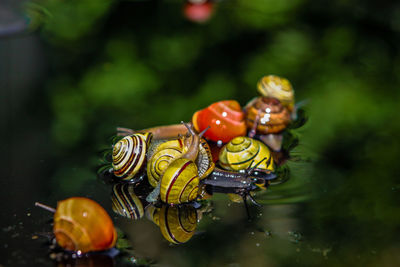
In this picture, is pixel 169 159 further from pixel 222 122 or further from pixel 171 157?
pixel 222 122

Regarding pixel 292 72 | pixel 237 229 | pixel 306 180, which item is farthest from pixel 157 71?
pixel 237 229

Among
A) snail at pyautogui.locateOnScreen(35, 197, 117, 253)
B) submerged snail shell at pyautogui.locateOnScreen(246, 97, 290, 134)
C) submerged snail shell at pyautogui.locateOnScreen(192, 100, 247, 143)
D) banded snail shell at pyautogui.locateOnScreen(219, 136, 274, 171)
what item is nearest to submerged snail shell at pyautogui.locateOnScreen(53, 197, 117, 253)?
snail at pyautogui.locateOnScreen(35, 197, 117, 253)

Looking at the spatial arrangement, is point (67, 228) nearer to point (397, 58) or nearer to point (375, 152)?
point (375, 152)

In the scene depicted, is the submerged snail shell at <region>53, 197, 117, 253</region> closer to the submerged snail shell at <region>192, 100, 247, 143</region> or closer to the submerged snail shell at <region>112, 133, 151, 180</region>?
the submerged snail shell at <region>112, 133, 151, 180</region>

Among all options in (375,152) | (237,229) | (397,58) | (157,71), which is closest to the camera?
(237,229)

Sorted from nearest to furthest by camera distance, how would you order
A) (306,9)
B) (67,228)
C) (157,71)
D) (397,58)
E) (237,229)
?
(67,228), (237,229), (157,71), (397,58), (306,9)

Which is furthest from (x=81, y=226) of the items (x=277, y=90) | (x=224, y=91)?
(x=224, y=91)

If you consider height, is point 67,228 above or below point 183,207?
above

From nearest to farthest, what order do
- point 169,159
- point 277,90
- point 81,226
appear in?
point 81,226
point 169,159
point 277,90
